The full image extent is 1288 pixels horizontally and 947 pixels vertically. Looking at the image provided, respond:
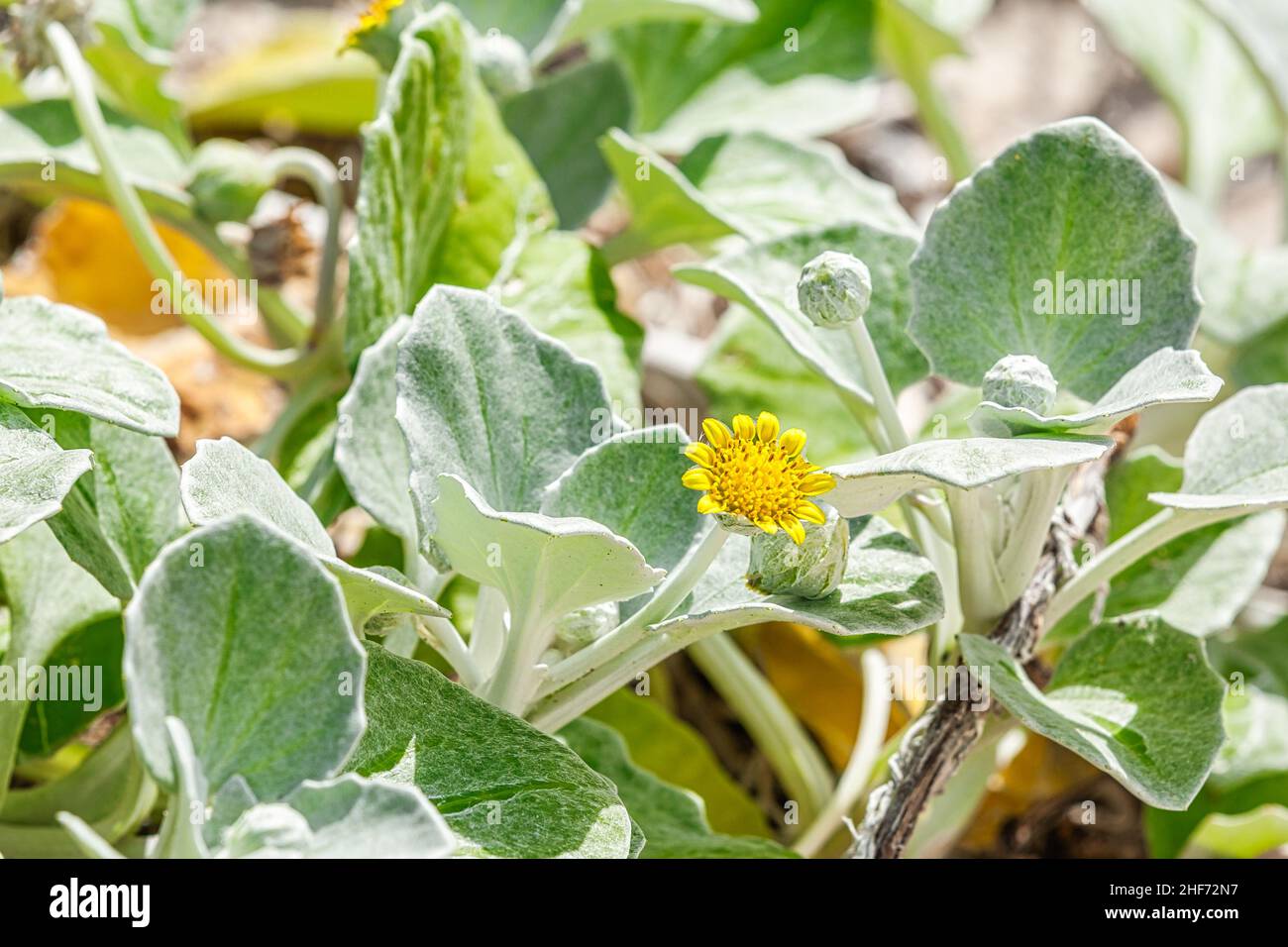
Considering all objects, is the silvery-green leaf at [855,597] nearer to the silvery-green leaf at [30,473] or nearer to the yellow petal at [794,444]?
the yellow petal at [794,444]

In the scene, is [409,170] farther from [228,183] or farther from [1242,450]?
[1242,450]

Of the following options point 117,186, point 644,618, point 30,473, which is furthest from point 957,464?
point 117,186

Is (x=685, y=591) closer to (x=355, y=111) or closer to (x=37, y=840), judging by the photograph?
(x=37, y=840)

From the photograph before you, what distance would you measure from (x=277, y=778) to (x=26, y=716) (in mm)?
355

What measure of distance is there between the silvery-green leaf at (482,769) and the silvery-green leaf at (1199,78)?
1.00 metres

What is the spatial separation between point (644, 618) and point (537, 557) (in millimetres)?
70

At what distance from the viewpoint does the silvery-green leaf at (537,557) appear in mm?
569

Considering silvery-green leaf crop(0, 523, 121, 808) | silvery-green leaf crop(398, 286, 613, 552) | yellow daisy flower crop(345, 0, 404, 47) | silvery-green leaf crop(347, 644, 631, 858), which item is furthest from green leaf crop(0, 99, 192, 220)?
silvery-green leaf crop(347, 644, 631, 858)

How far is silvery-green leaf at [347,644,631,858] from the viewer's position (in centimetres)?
61

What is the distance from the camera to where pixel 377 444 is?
2.40ft

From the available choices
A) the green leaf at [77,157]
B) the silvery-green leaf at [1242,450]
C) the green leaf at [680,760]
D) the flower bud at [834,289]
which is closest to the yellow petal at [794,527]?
the flower bud at [834,289]
